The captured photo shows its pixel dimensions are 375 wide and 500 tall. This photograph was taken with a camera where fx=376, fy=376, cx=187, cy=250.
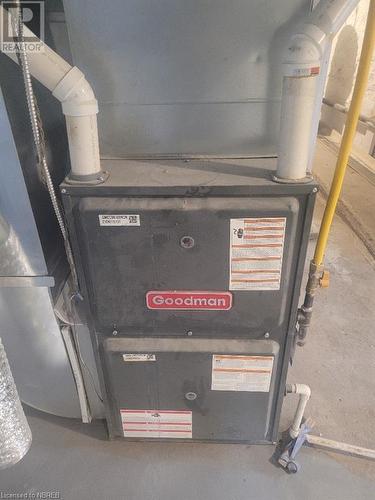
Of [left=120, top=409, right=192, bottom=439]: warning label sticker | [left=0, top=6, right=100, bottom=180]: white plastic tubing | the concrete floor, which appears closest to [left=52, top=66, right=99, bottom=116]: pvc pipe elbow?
[left=0, top=6, right=100, bottom=180]: white plastic tubing

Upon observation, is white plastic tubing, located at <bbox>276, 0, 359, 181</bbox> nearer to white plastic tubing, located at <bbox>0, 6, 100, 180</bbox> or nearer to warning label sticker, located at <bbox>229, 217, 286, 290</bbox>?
warning label sticker, located at <bbox>229, 217, 286, 290</bbox>

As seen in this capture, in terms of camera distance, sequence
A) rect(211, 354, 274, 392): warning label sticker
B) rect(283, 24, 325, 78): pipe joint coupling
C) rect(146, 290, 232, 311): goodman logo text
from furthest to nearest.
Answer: rect(211, 354, 274, 392): warning label sticker
rect(146, 290, 232, 311): goodman logo text
rect(283, 24, 325, 78): pipe joint coupling

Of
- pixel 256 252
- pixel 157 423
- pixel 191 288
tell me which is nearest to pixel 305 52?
pixel 256 252

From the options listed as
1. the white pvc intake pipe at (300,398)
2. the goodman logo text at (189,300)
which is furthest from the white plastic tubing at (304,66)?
the white pvc intake pipe at (300,398)

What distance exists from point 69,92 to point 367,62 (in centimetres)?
63

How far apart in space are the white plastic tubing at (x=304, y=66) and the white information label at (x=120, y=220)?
37 centimetres

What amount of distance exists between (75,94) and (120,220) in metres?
0.28

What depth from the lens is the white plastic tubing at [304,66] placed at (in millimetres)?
732

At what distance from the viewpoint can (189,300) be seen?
966 mm

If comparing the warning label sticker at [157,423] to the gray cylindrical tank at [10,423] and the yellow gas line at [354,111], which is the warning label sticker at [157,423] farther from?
the yellow gas line at [354,111]

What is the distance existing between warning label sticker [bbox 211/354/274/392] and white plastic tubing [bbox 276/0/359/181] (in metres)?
0.58

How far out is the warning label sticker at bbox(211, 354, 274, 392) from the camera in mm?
1073

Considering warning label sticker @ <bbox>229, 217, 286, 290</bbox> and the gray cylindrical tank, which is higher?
warning label sticker @ <bbox>229, 217, 286, 290</bbox>

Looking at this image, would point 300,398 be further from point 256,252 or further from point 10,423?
point 10,423
